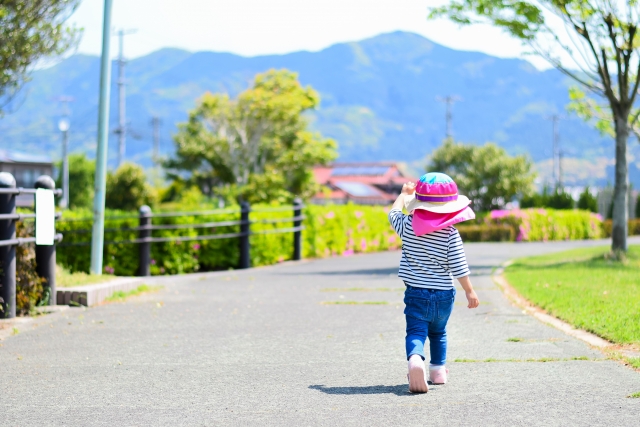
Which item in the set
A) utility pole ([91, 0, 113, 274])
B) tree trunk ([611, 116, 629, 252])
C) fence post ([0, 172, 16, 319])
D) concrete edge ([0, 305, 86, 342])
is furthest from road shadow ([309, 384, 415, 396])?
tree trunk ([611, 116, 629, 252])

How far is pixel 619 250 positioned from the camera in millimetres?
17047

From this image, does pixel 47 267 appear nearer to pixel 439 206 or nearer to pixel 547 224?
pixel 439 206

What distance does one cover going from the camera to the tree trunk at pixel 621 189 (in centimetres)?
1725

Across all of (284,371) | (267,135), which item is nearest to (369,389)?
(284,371)

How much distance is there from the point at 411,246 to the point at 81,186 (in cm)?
9796

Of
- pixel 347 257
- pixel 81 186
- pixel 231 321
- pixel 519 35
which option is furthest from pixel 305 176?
pixel 81 186

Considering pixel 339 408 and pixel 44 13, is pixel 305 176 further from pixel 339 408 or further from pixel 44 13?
pixel 339 408

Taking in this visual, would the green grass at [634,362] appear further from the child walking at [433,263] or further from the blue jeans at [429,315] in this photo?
the blue jeans at [429,315]

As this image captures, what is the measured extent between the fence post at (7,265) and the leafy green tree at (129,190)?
46.7 metres

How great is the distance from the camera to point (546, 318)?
9.60 meters

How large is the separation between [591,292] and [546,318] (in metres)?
1.60

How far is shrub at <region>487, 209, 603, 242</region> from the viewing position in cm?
3800

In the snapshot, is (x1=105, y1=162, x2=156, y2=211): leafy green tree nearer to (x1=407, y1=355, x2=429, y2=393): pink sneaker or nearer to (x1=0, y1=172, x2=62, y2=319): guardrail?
(x1=0, y1=172, x2=62, y2=319): guardrail

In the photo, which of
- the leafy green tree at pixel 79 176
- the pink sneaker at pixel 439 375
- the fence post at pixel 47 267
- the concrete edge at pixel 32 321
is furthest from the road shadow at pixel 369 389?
the leafy green tree at pixel 79 176
